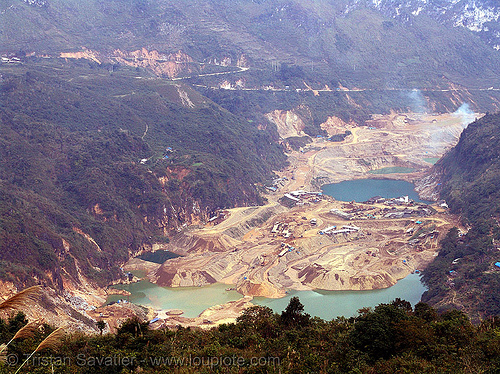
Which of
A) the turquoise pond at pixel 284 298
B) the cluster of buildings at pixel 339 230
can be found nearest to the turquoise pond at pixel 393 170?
the cluster of buildings at pixel 339 230

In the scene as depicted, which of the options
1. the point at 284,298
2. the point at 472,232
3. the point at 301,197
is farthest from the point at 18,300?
the point at 301,197

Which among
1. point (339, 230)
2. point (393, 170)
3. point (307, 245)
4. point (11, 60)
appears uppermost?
point (11, 60)

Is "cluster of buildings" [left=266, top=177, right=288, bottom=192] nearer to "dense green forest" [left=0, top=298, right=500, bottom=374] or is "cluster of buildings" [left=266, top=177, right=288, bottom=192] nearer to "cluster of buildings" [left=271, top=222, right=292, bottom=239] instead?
"cluster of buildings" [left=271, top=222, right=292, bottom=239]

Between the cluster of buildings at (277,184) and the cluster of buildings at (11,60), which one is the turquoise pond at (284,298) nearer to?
the cluster of buildings at (277,184)

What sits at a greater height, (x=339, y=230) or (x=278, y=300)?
(x=339, y=230)

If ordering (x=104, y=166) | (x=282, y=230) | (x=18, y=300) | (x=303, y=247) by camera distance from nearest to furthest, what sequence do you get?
(x=18, y=300) → (x=303, y=247) → (x=282, y=230) → (x=104, y=166)

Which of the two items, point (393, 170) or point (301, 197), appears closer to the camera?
point (301, 197)

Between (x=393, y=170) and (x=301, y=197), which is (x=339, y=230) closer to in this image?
(x=301, y=197)

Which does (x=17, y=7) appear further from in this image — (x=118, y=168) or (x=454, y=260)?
(x=454, y=260)
